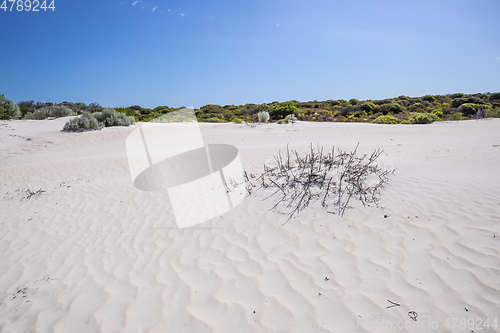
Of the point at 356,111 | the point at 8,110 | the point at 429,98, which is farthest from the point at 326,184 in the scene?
the point at 429,98

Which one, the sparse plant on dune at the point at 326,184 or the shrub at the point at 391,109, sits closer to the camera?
the sparse plant on dune at the point at 326,184

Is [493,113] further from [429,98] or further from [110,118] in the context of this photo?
[110,118]

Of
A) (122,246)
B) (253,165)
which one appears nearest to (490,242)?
(122,246)

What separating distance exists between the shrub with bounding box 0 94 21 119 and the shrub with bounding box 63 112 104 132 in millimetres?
6938

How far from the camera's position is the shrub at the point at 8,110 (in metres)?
18.2

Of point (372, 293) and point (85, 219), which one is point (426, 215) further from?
point (85, 219)

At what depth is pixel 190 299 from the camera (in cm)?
250

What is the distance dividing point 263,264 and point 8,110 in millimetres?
25491

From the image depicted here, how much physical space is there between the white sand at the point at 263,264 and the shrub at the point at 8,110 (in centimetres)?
1896

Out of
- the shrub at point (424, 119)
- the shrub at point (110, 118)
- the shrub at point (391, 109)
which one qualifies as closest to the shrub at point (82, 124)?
the shrub at point (110, 118)

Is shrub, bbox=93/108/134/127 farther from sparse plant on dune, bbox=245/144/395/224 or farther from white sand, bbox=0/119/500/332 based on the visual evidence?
sparse plant on dune, bbox=245/144/395/224

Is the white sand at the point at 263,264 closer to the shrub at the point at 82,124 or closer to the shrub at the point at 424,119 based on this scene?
the shrub at the point at 82,124

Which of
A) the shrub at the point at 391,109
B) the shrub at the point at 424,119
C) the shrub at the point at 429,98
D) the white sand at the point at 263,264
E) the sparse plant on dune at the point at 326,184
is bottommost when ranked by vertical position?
the white sand at the point at 263,264

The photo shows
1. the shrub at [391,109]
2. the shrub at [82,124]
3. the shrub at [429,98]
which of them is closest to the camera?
the shrub at [82,124]
